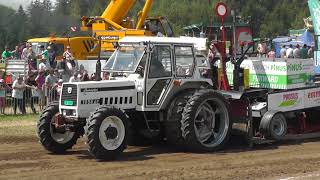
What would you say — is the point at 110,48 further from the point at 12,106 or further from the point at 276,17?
the point at 276,17

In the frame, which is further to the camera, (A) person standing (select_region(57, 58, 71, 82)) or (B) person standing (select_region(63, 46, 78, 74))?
(B) person standing (select_region(63, 46, 78, 74))

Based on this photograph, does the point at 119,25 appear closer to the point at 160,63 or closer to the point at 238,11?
the point at 160,63

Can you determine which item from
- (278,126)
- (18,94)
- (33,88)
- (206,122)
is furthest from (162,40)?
(33,88)

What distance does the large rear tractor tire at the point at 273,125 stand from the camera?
11180 mm

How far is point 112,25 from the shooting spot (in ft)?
70.6

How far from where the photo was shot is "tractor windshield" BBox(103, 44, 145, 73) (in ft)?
34.3

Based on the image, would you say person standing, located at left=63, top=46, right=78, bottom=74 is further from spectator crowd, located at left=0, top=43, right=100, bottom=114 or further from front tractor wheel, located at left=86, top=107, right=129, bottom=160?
front tractor wheel, located at left=86, top=107, right=129, bottom=160

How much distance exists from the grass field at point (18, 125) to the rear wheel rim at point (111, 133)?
4.39 m

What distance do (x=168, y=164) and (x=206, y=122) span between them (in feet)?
6.14

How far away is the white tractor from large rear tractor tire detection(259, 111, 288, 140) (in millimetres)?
817

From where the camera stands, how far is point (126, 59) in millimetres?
10672


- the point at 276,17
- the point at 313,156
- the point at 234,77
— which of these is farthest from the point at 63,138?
the point at 276,17

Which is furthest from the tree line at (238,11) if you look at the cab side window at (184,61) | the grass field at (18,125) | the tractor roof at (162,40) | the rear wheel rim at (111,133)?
the rear wheel rim at (111,133)

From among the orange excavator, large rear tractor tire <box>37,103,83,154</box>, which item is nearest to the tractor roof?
large rear tractor tire <box>37,103,83,154</box>
